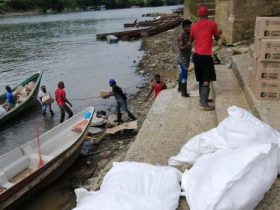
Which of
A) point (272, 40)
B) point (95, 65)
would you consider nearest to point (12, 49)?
point (95, 65)

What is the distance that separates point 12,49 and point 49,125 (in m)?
24.1

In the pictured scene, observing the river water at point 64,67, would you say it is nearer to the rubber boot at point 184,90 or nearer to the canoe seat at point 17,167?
the canoe seat at point 17,167

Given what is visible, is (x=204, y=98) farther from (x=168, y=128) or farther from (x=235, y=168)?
(x=235, y=168)

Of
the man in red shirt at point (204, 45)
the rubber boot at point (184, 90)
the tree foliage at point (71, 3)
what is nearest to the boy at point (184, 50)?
the rubber boot at point (184, 90)

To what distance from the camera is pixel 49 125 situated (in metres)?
13.4

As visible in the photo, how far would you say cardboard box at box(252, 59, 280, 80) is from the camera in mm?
5512

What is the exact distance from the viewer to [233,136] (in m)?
3.77

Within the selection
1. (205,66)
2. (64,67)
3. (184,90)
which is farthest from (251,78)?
(64,67)

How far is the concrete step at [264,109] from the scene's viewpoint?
336 cm

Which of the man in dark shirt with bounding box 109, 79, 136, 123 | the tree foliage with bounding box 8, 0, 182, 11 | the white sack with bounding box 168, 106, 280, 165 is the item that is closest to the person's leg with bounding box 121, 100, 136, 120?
the man in dark shirt with bounding box 109, 79, 136, 123

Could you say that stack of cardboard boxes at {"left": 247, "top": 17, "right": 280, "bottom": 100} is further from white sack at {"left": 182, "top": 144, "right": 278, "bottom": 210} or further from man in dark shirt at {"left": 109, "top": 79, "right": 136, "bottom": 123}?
man in dark shirt at {"left": 109, "top": 79, "right": 136, "bottom": 123}

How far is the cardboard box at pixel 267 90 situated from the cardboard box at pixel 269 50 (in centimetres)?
37

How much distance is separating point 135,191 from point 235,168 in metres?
0.90

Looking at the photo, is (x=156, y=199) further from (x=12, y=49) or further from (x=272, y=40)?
(x=12, y=49)
